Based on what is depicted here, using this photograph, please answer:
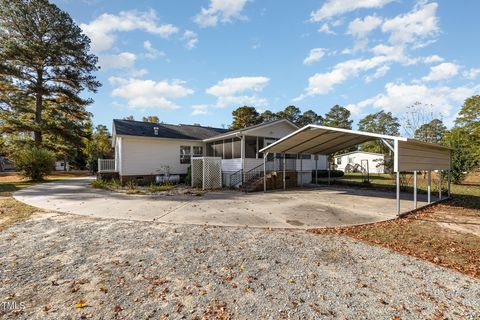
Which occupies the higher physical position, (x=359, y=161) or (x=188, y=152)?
(x=188, y=152)

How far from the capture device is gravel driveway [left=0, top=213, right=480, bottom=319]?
2656mm

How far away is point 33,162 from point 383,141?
2435cm

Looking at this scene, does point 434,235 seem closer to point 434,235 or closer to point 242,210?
point 434,235

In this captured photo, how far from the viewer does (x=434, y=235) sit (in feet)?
18.2

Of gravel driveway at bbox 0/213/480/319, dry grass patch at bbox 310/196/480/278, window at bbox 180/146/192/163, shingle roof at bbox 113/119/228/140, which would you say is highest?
shingle roof at bbox 113/119/228/140

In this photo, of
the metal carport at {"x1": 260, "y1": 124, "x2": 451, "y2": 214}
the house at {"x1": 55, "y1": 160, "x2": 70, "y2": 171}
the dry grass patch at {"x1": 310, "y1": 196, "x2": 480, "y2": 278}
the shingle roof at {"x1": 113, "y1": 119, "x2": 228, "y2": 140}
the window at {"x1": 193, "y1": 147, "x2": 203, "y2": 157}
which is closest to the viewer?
the dry grass patch at {"x1": 310, "y1": 196, "x2": 480, "y2": 278}

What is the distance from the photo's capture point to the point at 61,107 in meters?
24.4

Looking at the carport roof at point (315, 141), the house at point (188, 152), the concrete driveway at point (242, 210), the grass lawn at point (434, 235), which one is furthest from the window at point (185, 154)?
the grass lawn at point (434, 235)

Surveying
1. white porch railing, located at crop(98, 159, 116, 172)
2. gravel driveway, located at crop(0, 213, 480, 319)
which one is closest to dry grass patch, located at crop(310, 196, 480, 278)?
gravel driveway, located at crop(0, 213, 480, 319)

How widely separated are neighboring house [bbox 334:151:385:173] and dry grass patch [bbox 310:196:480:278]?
84.1 ft

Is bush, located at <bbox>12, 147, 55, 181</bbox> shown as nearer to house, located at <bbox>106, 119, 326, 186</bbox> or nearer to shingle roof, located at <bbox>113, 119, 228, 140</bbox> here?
house, located at <bbox>106, 119, 326, 186</bbox>

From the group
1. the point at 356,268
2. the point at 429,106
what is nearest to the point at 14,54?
the point at 356,268

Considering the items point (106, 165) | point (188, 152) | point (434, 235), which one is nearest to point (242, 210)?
point (434, 235)

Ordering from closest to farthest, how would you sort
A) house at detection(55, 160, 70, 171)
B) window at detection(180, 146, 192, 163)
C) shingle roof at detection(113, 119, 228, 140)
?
shingle roof at detection(113, 119, 228, 140)
window at detection(180, 146, 192, 163)
house at detection(55, 160, 70, 171)
